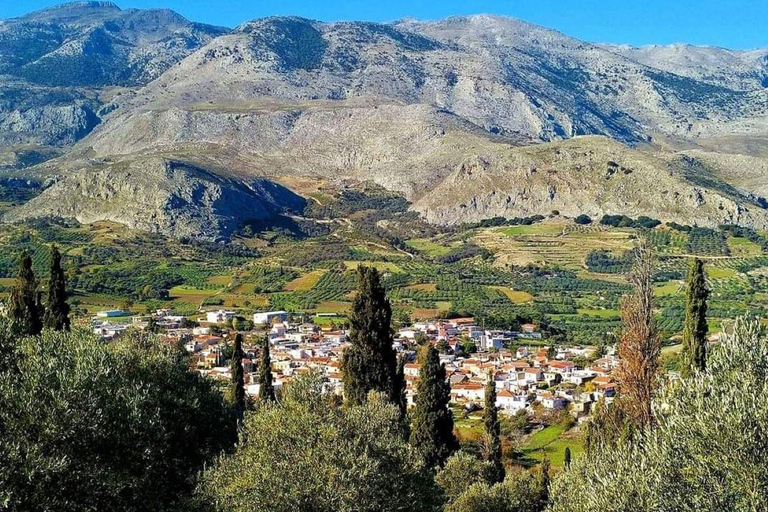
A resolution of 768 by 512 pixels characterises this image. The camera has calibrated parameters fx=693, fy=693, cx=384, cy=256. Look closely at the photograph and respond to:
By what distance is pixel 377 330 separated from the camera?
2833cm

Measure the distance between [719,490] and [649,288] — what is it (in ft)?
34.4

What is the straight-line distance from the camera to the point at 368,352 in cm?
2800

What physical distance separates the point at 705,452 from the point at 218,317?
274 ft

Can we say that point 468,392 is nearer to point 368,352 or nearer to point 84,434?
point 368,352

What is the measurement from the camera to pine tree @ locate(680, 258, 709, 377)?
85.5 ft

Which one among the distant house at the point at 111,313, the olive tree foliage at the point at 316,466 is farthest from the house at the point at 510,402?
the distant house at the point at 111,313

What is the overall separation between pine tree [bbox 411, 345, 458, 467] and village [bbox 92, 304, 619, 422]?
22.1 m

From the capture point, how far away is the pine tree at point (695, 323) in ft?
85.5

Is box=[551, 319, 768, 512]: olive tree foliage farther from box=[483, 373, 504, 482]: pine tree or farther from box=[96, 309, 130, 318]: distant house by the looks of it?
box=[96, 309, 130, 318]: distant house

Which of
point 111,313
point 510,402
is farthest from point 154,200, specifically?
point 510,402

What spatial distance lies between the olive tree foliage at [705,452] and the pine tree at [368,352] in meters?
14.2

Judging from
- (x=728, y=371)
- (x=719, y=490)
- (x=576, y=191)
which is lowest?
(x=719, y=490)

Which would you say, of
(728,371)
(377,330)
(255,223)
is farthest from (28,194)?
(728,371)

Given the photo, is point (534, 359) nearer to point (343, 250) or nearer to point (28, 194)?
point (343, 250)
